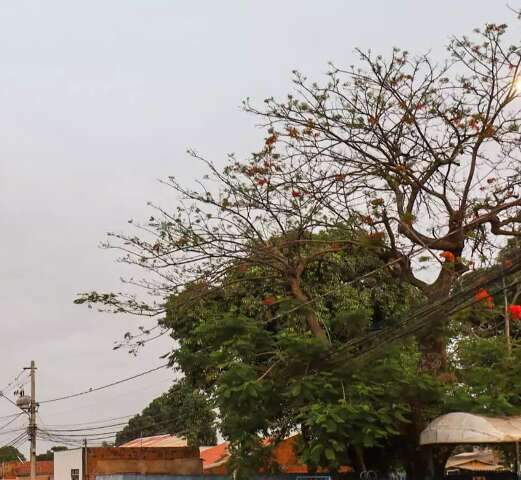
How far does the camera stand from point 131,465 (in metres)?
28.8

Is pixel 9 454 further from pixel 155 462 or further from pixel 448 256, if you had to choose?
pixel 448 256

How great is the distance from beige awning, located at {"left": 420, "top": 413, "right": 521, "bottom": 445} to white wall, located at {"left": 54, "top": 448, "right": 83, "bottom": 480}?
19.9 meters

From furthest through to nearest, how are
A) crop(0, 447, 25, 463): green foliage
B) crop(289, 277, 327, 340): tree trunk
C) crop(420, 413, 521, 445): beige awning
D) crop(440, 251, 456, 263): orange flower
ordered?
crop(0, 447, 25, 463): green foliage < crop(289, 277, 327, 340): tree trunk < crop(440, 251, 456, 263): orange flower < crop(420, 413, 521, 445): beige awning

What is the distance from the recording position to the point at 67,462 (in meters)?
32.6

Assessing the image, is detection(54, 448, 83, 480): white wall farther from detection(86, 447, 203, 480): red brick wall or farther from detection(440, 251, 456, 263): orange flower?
detection(440, 251, 456, 263): orange flower

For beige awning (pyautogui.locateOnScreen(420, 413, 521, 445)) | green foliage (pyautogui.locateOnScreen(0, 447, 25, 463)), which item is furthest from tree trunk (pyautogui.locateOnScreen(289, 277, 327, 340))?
green foliage (pyautogui.locateOnScreen(0, 447, 25, 463))

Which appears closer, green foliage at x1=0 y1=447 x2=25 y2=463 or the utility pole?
the utility pole

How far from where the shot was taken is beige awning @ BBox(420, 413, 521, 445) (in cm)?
1290

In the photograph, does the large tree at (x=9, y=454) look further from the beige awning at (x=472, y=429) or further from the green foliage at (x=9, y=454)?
the beige awning at (x=472, y=429)

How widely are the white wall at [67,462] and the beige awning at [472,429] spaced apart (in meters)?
19.9

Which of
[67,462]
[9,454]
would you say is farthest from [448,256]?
[9,454]

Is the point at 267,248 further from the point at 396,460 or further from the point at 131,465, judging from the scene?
the point at 131,465

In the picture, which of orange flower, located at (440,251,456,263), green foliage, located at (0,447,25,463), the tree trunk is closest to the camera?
orange flower, located at (440,251,456,263)

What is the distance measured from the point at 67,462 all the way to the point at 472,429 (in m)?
22.8
